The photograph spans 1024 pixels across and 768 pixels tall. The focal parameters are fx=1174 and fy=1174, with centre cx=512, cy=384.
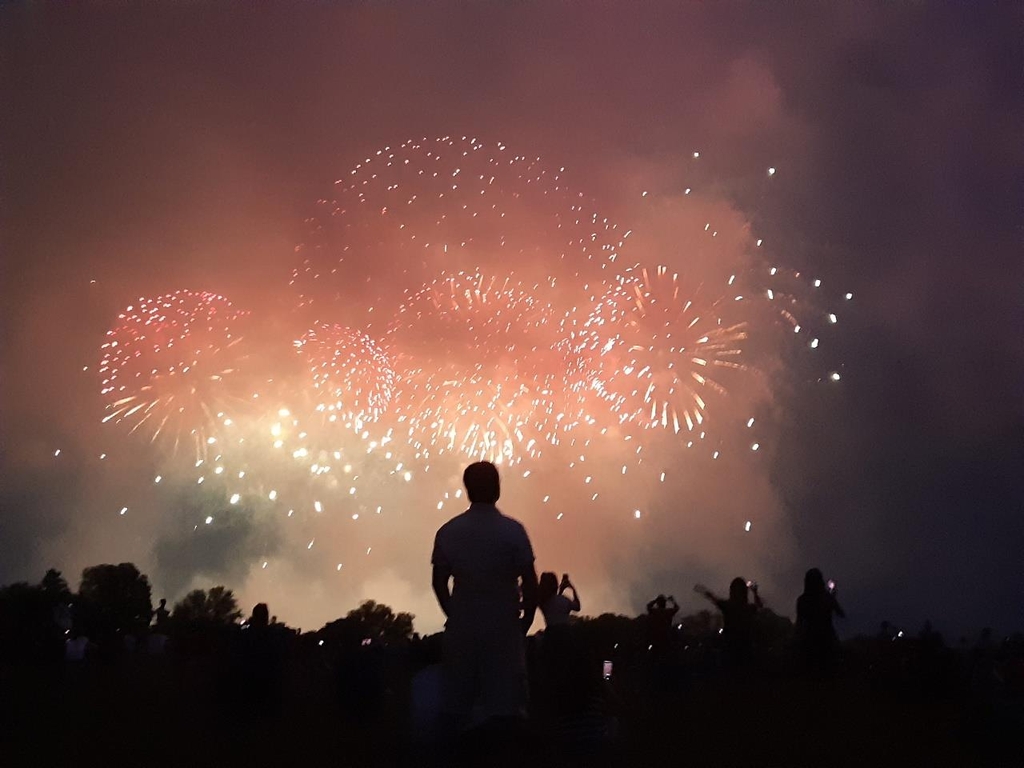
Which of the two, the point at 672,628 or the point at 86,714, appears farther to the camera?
the point at 672,628

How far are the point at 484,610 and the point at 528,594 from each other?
26 cm

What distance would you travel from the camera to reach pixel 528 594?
6.10 metres

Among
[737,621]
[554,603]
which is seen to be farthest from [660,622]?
[554,603]

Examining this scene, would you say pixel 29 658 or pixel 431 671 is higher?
pixel 29 658

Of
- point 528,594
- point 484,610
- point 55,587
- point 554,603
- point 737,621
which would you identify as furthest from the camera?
point 55,587

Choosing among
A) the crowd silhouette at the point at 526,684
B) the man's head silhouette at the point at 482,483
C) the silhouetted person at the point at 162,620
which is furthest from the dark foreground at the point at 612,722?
the silhouetted person at the point at 162,620

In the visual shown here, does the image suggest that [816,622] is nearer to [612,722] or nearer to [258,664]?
[258,664]

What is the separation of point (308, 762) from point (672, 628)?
7.78m

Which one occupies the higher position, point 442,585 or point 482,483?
point 482,483

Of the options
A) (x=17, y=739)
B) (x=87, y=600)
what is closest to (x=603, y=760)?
(x=17, y=739)

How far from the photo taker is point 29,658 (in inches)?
812

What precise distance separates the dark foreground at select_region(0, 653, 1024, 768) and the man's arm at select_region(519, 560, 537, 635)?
20.7 inches

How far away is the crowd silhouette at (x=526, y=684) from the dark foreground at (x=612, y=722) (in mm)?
25

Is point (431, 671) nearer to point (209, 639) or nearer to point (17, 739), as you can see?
point (17, 739)
